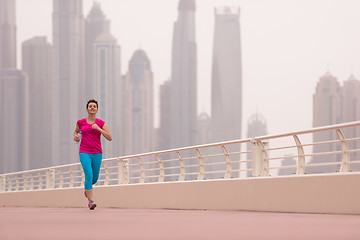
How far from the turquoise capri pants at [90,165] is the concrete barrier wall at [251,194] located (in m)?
2.07

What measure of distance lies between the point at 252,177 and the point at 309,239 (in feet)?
20.6

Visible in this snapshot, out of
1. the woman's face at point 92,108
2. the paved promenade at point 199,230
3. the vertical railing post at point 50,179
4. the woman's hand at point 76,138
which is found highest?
the woman's face at point 92,108

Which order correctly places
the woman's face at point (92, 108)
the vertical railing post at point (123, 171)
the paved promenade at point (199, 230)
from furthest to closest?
the vertical railing post at point (123, 171), the woman's face at point (92, 108), the paved promenade at point (199, 230)

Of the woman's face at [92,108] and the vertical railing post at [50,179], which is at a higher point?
the woman's face at [92,108]

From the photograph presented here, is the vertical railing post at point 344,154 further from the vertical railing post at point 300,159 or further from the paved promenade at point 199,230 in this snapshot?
the paved promenade at point 199,230

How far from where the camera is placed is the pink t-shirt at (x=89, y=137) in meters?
12.7

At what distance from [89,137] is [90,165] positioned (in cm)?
50

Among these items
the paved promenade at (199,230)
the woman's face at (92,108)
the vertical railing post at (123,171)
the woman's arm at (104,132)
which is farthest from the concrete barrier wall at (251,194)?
the woman's face at (92,108)

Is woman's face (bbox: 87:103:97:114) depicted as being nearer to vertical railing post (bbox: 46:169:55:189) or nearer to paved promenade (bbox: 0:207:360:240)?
paved promenade (bbox: 0:207:360:240)

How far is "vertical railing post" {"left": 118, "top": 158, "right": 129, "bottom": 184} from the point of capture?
62.7ft

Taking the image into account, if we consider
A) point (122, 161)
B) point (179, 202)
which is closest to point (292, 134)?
point (179, 202)

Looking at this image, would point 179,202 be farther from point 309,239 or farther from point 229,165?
point 309,239

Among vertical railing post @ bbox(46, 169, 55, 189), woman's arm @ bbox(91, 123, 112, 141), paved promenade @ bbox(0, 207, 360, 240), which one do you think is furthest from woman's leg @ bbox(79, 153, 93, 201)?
vertical railing post @ bbox(46, 169, 55, 189)

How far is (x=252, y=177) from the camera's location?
12.7m
